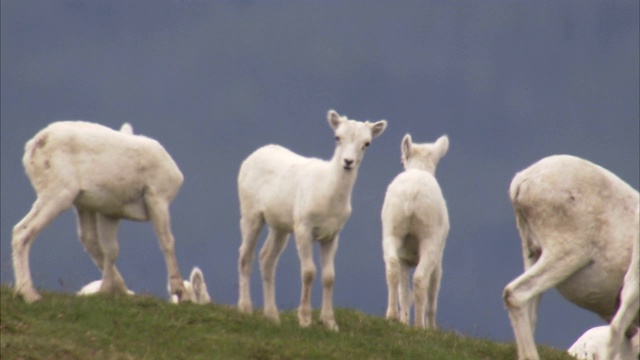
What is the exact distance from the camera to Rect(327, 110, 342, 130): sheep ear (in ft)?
68.7

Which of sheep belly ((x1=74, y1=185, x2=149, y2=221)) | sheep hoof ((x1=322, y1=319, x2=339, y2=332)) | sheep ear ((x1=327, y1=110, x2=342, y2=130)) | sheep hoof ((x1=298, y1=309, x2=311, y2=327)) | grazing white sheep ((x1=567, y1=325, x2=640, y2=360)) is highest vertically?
sheep ear ((x1=327, y1=110, x2=342, y2=130))

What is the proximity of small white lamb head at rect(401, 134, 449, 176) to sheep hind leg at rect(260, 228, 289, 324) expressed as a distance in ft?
16.1

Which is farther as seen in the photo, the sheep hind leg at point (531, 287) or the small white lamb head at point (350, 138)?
the small white lamb head at point (350, 138)

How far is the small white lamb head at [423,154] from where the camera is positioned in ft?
87.2

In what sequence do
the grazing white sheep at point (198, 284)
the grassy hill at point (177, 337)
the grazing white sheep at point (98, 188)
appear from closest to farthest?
the grassy hill at point (177, 337) < the grazing white sheep at point (98, 188) < the grazing white sheep at point (198, 284)

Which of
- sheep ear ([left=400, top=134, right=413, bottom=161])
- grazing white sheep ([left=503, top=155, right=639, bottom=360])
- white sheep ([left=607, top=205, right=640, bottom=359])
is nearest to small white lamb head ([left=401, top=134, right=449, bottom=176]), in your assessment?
sheep ear ([left=400, top=134, right=413, bottom=161])

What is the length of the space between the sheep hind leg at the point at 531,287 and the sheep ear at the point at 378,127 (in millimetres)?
3253

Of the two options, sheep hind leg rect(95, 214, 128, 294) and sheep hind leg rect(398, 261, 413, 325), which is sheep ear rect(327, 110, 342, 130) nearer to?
sheep hind leg rect(95, 214, 128, 294)

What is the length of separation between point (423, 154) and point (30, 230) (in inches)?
337

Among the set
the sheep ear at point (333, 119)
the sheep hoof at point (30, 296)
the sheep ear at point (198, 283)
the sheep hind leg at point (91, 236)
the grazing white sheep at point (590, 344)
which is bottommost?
the grazing white sheep at point (590, 344)

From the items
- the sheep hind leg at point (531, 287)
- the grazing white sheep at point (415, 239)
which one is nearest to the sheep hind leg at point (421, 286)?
the grazing white sheep at point (415, 239)

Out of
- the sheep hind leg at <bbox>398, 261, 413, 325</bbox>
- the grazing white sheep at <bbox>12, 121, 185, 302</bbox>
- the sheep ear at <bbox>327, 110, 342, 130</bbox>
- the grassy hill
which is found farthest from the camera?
the sheep hind leg at <bbox>398, 261, 413, 325</bbox>

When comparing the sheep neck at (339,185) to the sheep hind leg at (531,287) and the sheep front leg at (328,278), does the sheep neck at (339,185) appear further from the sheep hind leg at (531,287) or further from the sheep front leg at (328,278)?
the sheep hind leg at (531,287)

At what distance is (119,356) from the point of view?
18.2 meters
